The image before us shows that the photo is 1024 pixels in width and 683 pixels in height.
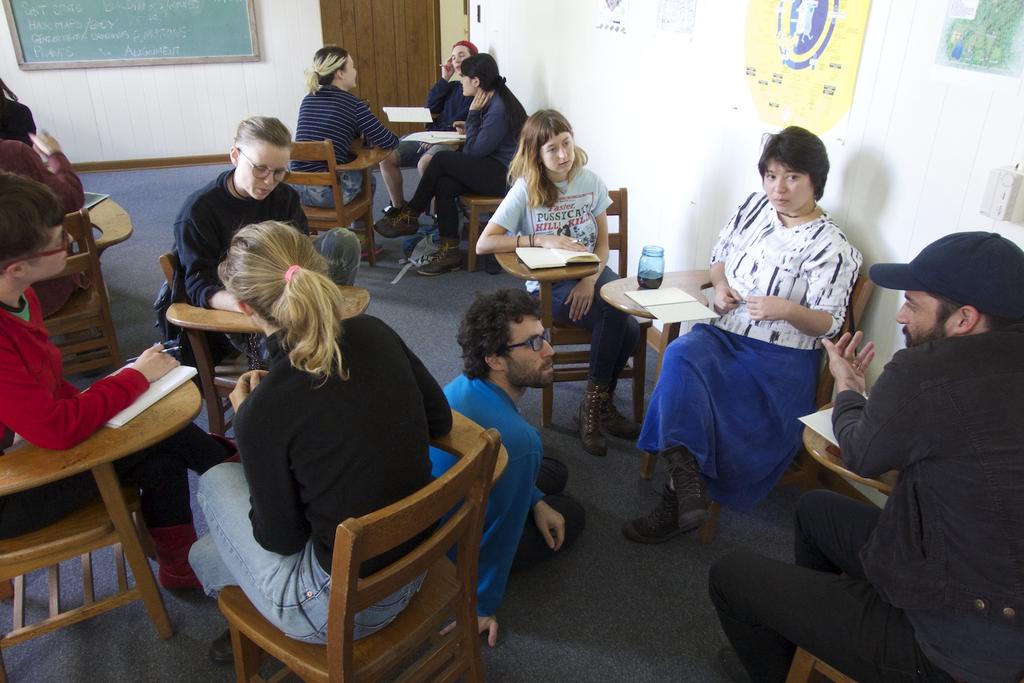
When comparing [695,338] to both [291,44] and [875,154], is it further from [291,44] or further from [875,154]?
[291,44]

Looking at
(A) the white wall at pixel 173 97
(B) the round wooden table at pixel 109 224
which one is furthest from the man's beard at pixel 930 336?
(A) the white wall at pixel 173 97

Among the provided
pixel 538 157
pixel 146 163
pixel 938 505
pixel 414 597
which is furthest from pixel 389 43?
pixel 938 505

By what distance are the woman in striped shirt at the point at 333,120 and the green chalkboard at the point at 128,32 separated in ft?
7.90

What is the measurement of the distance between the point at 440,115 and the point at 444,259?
146 cm

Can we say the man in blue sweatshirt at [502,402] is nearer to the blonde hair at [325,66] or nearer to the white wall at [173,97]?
the blonde hair at [325,66]

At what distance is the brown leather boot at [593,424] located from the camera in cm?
255

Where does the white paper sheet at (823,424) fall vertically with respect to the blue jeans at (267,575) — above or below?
above

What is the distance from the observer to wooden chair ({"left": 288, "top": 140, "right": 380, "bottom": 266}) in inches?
134

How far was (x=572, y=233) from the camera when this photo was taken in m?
2.74

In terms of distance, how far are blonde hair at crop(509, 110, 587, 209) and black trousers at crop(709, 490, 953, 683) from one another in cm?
147

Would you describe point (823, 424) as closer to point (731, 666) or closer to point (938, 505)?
point (938, 505)

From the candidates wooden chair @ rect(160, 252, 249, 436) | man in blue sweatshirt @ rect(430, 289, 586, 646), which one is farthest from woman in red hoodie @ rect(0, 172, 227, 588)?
man in blue sweatshirt @ rect(430, 289, 586, 646)

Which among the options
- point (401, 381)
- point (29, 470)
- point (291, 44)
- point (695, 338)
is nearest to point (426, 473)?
point (401, 381)

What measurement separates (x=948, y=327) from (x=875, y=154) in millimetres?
972
